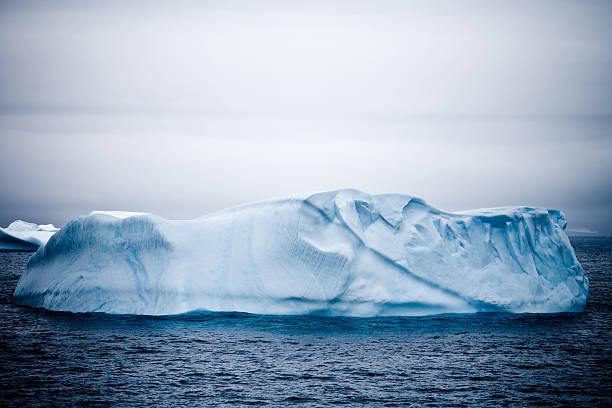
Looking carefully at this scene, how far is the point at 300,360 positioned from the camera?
10.4 meters

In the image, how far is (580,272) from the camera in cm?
1642

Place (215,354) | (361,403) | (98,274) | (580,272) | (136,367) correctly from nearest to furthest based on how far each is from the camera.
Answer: (361,403) < (136,367) < (215,354) < (98,274) < (580,272)

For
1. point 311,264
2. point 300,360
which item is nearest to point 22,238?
point 311,264

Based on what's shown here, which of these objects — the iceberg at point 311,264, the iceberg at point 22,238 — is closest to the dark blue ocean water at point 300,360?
the iceberg at point 311,264

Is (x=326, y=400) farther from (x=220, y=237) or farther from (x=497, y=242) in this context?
(x=497, y=242)

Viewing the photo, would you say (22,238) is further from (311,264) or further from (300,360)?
(300,360)

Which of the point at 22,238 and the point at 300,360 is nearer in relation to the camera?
the point at 300,360

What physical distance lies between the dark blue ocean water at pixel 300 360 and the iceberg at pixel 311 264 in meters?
0.57

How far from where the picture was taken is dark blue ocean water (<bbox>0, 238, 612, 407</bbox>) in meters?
8.38

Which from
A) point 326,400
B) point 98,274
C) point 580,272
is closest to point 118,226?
point 98,274

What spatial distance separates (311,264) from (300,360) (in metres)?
4.40

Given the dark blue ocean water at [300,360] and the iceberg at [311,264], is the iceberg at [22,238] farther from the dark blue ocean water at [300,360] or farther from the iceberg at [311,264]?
the dark blue ocean water at [300,360]

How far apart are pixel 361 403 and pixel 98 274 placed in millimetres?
9842

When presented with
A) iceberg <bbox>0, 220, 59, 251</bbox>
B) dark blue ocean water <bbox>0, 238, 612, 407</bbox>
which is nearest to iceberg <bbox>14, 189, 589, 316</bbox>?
dark blue ocean water <bbox>0, 238, 612, 407</bbox>
